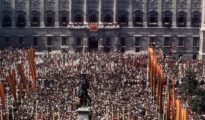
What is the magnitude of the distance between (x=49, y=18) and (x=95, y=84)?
4000 cm

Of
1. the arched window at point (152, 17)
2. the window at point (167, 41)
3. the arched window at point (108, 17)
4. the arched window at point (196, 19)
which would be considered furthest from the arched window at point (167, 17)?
the arched window at point (108, 17)

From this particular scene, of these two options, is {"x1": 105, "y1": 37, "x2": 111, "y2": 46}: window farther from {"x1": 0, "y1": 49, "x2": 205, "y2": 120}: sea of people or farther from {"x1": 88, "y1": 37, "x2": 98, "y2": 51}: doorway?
{"x1": 0, "y1": 49, "x2": 205, "y2": 120}: sea of people

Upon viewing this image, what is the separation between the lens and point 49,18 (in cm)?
10806

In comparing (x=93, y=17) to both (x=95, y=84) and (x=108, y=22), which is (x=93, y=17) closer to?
(x=108, y=22)

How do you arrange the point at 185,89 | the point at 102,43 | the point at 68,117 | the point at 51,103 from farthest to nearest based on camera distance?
the point at 102,43 < the point at 185,89 < the point at 51,103 < the point at 68,117

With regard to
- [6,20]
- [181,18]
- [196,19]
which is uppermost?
[181,18]

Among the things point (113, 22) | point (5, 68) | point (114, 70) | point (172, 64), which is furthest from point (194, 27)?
Answer: point (5, 68)

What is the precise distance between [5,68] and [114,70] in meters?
14.5

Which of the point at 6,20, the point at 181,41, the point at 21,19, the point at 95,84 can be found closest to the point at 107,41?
the point at 181,41

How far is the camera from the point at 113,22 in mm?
107125

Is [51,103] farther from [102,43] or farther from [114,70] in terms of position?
[102,43]

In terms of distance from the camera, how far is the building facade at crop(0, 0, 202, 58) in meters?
107

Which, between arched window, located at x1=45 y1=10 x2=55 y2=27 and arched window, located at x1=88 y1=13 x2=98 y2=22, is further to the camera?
arched window, located at x1=45 y1=10 x2=55 y2=27

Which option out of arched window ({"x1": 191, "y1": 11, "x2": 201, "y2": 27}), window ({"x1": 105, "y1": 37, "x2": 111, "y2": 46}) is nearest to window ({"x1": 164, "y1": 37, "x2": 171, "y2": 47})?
arched window ({"x1": 191, "y1": 11, "x2": 201, "y2": 27})
